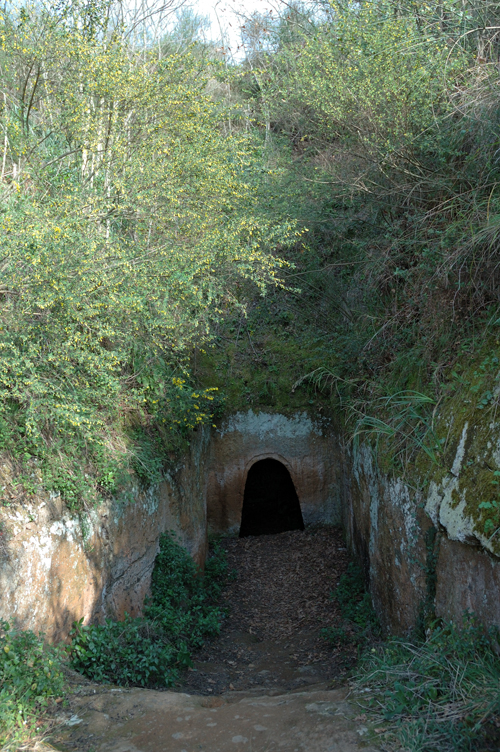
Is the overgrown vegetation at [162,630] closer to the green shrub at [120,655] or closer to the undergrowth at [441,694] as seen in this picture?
the green shrub at [120,655]

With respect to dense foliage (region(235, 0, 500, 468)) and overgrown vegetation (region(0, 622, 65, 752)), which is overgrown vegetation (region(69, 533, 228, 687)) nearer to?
overgrown vegetation (region(0, 622, 65, 752))

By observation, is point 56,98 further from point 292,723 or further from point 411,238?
point 292,723

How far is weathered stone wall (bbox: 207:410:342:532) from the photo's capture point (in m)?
11.1

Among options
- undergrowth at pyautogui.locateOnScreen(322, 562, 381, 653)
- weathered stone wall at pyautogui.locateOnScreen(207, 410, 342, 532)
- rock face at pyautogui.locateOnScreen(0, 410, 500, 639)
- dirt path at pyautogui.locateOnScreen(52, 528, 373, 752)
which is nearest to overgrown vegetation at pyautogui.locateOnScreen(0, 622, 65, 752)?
dirt path at pyautogui.locateOnScreen(52, 528, 373, 752)

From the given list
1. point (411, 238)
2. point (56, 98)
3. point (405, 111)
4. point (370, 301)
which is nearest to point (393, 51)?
point (405, 111)

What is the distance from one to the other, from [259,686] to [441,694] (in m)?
3.57

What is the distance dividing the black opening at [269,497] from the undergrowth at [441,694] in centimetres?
788

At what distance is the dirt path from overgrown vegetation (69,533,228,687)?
11.2 inches

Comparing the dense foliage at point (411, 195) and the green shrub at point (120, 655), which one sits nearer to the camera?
the green shrub at point (120, 655)

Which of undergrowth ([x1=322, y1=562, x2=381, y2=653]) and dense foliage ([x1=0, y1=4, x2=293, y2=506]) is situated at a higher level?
dense foliage ([x1=0, y1=4, x2=293, y2=506])

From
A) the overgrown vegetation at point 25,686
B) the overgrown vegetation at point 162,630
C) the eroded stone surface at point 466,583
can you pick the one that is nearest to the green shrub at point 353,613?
the overgrown vegetation at point 162,630

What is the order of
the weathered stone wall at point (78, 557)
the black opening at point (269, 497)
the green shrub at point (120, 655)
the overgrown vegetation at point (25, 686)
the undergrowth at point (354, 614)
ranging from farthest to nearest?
the black opening at point (269, 497) < the undergrowth at point (354, 614) < the green shrub at point (120, 655) < the weathered stone wall at point (78, 557) < the overgrown vegetation at point (25, 686)

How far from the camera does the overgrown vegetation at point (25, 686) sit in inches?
155

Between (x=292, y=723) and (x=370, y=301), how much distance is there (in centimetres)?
544
